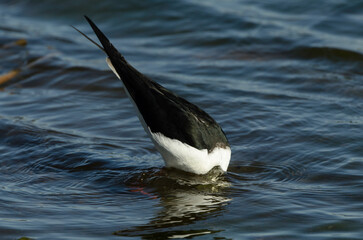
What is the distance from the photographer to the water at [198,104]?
4.40m

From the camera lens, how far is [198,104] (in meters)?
7.12

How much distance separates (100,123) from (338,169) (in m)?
2.62

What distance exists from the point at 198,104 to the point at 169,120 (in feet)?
7.30

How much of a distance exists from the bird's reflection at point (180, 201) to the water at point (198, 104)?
14 millimetres

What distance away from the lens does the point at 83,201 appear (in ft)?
15.6

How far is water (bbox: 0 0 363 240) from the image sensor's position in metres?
4.40

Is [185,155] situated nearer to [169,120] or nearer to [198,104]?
[169,120]

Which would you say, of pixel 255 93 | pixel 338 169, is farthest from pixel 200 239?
pixel 255 93

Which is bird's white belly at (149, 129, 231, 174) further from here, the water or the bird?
the water

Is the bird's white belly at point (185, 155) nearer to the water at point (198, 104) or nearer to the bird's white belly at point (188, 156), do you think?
the bird's white belly at point (188, 156)

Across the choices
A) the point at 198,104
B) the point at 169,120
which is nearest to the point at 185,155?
the point at 169,120

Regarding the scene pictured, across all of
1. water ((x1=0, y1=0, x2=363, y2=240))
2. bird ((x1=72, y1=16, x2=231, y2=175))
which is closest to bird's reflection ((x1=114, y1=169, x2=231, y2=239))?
water ((x1=0, y1=0, x2=363, y2=240))

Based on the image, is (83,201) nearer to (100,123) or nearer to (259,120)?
(100,123)

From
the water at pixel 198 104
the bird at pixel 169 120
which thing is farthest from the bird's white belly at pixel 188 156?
the water at pixel 198 104
